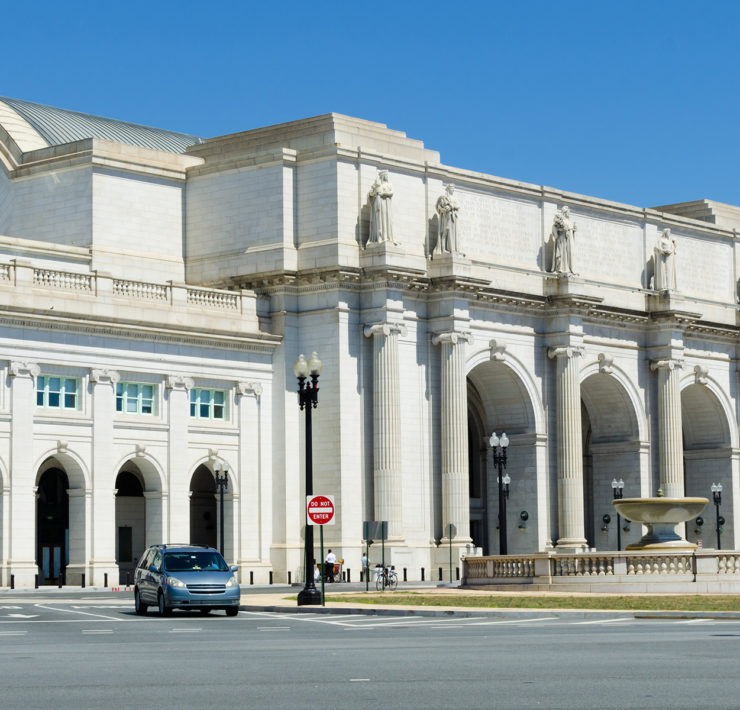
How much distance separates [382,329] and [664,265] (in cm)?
2432

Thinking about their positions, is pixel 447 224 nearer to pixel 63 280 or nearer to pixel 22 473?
pixel 63 280

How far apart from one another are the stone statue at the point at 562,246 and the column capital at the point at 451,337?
9.42 m

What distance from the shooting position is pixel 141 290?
237 feet

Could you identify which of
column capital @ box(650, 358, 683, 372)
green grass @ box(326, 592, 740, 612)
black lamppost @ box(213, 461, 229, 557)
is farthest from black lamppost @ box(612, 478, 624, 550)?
green grass @ box(326, 592, 740, 612)

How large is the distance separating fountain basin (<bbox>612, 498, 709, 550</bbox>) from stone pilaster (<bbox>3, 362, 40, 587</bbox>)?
2322 centimetres

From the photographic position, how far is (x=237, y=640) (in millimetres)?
A: 32562

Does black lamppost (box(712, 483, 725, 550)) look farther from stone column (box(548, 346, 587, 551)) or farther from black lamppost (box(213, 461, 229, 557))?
black lamppost (box(213, 461, 229, 557))

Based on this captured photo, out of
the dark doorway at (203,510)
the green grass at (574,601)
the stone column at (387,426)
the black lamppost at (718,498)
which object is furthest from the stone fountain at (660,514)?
the black lamppost at (718,498)

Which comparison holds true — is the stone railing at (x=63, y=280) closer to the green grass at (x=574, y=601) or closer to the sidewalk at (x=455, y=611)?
the green grass at (x=574, y=601)

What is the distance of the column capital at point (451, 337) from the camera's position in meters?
78.3

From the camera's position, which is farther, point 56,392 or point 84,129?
point 84,129

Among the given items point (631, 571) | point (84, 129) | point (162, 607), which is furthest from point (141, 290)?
point (162, 607)

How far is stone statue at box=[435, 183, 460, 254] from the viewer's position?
79.1 metres

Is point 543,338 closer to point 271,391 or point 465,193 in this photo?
point 465,193
